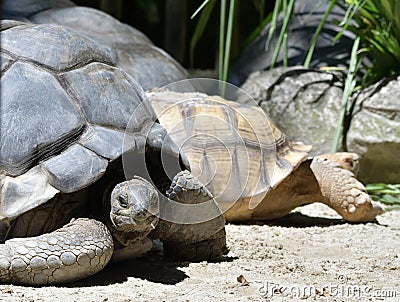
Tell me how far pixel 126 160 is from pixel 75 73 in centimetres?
34

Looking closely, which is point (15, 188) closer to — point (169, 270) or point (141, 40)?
point (169, 270)

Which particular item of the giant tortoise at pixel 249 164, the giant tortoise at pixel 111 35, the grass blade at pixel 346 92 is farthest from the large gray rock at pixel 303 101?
the giant tortoise at pixel 249 164

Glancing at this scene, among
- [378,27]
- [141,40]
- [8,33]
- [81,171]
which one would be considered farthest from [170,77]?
[81,171]

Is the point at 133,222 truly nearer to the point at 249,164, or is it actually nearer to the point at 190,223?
the point at 190,223

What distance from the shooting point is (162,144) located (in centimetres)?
220

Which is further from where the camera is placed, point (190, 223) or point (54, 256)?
point (190, 223)

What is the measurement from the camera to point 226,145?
9.79 feet

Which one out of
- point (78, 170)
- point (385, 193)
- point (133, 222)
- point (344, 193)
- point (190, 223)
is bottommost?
point (385, 193)

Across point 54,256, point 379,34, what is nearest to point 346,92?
point 379,34

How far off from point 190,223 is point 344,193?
1156 mm

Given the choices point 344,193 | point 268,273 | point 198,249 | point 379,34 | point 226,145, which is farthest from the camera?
point 379,34

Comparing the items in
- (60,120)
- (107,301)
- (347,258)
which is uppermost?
(60,120)

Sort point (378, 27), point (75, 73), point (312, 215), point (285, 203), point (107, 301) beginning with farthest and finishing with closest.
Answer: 1. point (378, 27)
2. point (312, 215)
3. point (285, 203)
4. point (75, 73)
5. point (107, 301)

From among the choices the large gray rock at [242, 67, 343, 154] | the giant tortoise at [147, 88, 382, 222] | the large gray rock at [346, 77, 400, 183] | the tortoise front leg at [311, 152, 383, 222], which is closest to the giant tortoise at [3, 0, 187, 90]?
the large gray rock at [242, 67, 343, 154]
